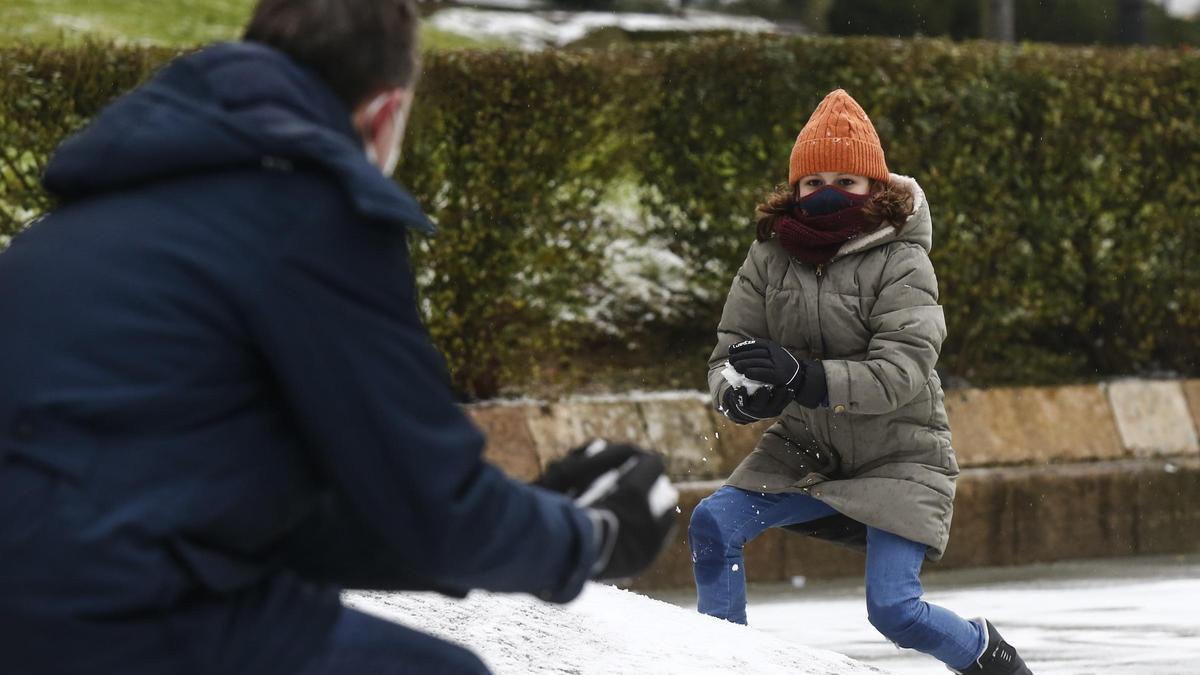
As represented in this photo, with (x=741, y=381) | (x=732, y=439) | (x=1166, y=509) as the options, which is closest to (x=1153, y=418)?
(x=1166, y=509)

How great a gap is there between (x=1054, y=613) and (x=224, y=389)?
5285 mm

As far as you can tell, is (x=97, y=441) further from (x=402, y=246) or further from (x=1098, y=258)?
(x=1098, y=258)

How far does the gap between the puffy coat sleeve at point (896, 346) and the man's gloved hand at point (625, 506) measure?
88.2 inches

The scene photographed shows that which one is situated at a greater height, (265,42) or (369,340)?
(265,42)

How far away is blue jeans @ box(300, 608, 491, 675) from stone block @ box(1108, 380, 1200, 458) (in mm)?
7017

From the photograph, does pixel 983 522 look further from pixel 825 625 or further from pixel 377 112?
pixel 377 112

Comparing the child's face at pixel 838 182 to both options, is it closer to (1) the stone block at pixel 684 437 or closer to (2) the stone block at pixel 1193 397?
(1) the stone block at pixel 684 437

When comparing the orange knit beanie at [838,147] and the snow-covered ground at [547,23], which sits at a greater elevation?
the orange knit beanie at [838,147]

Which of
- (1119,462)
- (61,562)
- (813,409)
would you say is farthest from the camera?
(1119,462)

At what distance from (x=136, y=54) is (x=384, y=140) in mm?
5786

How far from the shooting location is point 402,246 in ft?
6.02

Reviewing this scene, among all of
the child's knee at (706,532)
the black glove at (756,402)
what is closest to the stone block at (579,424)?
the child's knee at (706,532)

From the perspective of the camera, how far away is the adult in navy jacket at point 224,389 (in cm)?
166

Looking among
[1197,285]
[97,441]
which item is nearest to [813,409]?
[97,441]
